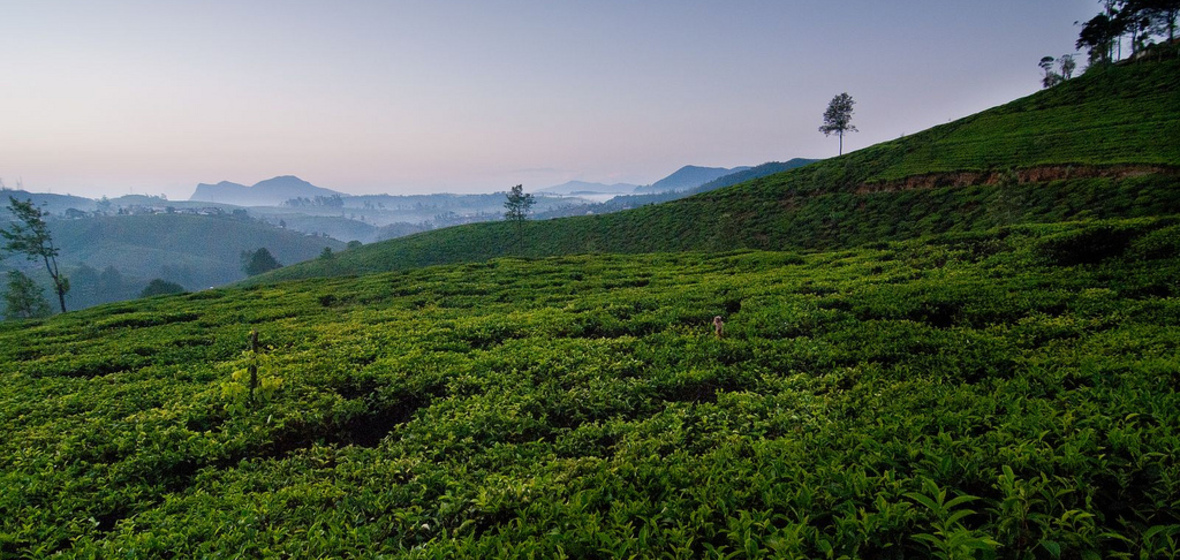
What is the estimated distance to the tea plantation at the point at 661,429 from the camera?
4195 mm

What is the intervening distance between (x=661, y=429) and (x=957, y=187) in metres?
44.7

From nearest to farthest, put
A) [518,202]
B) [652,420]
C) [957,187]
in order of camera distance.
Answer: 1. [652,420]
2. [957,187]
3. [518,202]

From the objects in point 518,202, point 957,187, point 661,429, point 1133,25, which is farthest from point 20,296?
point 1133,25

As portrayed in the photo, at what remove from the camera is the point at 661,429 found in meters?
6.82

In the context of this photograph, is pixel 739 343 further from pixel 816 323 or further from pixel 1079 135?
pixel 1079 135

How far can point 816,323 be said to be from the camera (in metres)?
11.1

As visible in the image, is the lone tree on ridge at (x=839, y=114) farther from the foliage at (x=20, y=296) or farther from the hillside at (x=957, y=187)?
the foliage at (x=20, y=296)

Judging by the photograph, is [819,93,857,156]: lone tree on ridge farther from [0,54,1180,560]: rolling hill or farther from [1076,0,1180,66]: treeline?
[0,54,1180,560]: rolling hill

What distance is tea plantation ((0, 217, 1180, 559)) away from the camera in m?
4.20

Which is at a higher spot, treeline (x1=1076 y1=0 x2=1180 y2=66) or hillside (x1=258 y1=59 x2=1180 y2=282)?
treeline (x1=1076 y1=0 x2=1180 y2=66)

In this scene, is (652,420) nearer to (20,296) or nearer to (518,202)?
(518,202)

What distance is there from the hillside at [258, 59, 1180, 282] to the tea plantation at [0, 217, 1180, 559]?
21.4 metres

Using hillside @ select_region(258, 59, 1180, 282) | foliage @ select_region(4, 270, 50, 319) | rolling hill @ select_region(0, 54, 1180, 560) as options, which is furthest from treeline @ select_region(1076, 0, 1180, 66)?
foliage @ select_region(4, 270, 50, 319)

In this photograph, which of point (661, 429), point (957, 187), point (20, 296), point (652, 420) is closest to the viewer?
point (661, 429)
